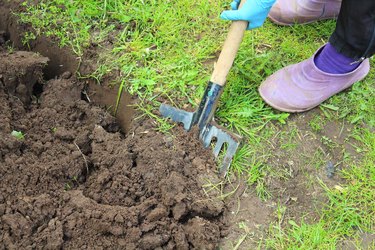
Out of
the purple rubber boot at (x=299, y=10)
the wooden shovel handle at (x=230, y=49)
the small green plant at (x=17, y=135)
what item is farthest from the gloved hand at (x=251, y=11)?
the small green plant at (x=17, y=135)

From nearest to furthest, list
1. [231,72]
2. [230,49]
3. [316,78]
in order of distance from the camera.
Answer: [230,49]
[316,78]
[231,72]

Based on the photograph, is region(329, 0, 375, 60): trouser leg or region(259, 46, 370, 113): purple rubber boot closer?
region(329, 0, 375, 60): trouser leg

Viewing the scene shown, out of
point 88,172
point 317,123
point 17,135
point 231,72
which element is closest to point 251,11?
point 231,72

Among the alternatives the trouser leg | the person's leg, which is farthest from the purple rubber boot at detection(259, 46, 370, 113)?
the trouser leg

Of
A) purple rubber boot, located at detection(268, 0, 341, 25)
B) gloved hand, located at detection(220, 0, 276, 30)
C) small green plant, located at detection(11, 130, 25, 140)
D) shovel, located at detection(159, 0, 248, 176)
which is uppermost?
gloved hand, located at detection(220, 0, 276, 30)

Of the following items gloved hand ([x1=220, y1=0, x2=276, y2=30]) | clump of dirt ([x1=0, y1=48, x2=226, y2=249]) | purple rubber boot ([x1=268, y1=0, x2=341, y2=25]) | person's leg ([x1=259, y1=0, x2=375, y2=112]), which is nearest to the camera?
clump of dirt ([x1=0, y1=48, x2=226, y2=249])

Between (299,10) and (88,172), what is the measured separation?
5.29 feet

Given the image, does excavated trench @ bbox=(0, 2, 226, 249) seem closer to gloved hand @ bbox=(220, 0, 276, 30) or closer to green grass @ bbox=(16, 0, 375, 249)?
green grass @ bbox=(16, 0, 375, 249)

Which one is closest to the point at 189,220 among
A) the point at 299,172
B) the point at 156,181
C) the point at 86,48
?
the point at 156,181

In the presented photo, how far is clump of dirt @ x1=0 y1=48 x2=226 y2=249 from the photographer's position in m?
2.07

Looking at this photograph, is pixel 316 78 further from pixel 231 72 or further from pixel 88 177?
pixel 88 177

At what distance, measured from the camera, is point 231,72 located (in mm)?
2680

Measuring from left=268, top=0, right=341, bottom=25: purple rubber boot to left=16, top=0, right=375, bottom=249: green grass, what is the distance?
62 mm

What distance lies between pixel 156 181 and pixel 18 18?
1.37 m
